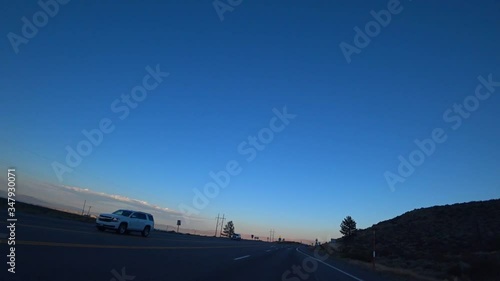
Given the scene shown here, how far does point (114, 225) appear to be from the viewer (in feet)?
75.5

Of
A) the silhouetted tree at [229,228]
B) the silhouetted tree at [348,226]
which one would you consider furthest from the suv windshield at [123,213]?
the silhouetted tree at [229,228]

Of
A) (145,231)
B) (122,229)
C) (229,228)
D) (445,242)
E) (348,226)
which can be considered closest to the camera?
(122,229)

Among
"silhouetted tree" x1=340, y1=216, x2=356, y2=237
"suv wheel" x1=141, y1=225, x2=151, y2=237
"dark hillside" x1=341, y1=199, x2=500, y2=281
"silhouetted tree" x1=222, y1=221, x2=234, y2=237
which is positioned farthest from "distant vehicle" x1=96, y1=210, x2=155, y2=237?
"silhouetted tree" x1=222, y1=221, x2=234, y2=237

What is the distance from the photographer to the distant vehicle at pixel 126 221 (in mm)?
22938

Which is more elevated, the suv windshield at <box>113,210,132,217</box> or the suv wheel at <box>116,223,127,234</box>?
the suv windshield at <box>113,210,132,217</box>

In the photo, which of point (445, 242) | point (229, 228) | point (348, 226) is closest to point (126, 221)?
point (445, 242)

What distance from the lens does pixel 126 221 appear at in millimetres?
23969

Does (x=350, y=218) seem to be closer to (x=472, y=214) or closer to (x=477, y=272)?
(x=472, y=214)

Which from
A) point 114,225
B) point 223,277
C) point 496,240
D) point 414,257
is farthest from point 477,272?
point 496,240

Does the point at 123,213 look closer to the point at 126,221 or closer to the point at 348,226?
the point at 126,221

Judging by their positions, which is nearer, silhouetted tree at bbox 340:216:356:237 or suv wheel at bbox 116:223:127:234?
suv wheel at bbox 116:223:127:234

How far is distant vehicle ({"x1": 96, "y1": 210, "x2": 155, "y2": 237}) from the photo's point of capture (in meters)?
22.9

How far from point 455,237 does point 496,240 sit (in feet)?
23.3

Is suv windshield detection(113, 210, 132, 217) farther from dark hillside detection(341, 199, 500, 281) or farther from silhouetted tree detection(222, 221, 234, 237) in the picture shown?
silhouetted tree detection(222, 221, 234, 237)
